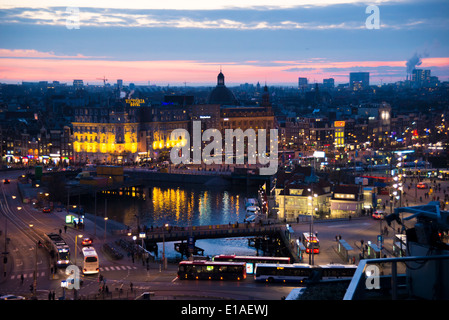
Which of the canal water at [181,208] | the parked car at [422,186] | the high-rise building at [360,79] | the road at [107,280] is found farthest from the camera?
the high-rise building at [360,79]

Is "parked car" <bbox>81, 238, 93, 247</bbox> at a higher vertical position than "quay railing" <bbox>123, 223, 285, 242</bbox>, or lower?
higher

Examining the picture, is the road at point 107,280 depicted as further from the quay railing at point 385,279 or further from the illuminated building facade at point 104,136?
the illuminated building facade at point 104,136

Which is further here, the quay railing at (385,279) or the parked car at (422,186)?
the parked car at (422,186)

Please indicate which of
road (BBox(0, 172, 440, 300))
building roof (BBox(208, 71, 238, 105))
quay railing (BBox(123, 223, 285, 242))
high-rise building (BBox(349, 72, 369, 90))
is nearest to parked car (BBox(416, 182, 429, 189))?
road (BBox(0, 172, 440, 300))

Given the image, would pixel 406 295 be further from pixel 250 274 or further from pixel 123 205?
pixel 123 205

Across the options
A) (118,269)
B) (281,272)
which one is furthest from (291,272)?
(118,269)

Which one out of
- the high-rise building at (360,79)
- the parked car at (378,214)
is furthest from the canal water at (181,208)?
the high-rise building at (360,79)

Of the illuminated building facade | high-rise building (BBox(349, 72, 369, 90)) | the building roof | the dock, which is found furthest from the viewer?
high-rise building (BBox(349, 72, 369, 90))

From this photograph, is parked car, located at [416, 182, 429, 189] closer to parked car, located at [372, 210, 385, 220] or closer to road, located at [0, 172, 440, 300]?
parked car, located at [372, 210, 385, 220]
